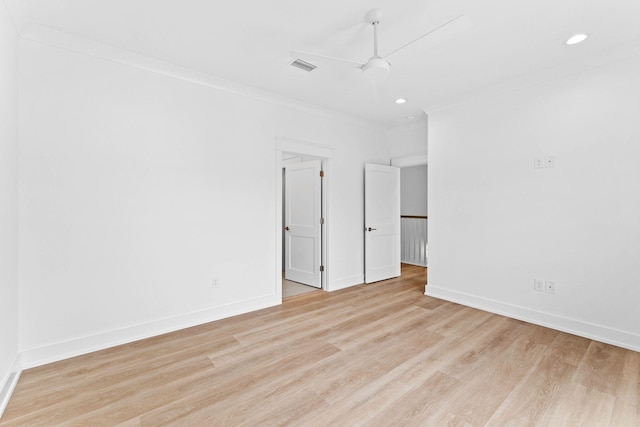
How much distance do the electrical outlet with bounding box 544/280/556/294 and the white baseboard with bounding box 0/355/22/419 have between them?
461 cm

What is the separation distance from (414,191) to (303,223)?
3662 millimetres

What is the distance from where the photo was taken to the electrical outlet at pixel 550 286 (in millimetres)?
3143

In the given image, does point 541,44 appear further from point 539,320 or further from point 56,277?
point 56,277

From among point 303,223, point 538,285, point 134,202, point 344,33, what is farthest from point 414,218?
point 134,202

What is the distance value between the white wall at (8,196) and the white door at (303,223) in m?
3.25

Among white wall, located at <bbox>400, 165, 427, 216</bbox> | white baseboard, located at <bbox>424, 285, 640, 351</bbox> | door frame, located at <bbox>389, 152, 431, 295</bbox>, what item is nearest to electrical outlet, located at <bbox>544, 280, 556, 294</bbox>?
white baseboard, located at <bbox>424, 285, 640, 351</bbox>

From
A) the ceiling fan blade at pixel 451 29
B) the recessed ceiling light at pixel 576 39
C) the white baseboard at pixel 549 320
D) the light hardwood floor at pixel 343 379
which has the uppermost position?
the recessed ceiling light at pixel 576 39

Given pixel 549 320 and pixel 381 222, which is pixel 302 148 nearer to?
pixel 381 222

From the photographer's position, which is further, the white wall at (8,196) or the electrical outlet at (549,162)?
the electrical outlet at (549,162)

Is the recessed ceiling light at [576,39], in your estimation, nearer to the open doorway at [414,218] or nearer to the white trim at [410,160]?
the white trim at [410,160]

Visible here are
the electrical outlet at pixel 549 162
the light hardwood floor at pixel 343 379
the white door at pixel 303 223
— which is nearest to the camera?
the light hardwood floor at pixel 343 379

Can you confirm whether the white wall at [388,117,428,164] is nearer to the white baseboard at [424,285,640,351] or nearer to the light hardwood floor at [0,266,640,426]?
the white baseboard at [424,285,640,351]

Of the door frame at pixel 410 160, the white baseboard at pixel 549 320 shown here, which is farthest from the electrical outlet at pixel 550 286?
the door frame at pixel 410 160

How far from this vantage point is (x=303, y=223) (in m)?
4.81
